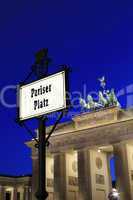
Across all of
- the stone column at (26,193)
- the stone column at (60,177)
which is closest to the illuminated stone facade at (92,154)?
the stone column at (60,177)

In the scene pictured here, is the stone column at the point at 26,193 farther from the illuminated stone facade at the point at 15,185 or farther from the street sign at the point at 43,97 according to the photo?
the street sign at the point at 43,97

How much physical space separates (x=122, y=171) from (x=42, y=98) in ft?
113

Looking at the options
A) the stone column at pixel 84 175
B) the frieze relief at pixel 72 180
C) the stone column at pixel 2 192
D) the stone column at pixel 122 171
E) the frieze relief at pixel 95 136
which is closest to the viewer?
the stone column at pixel 122 171

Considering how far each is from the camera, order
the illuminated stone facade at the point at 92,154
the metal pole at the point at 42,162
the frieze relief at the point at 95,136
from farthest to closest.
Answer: the frieze relief at the point at 95,136 → the illuminated stone facade at the point at 92,154 → the metal pole at the point at 42,162

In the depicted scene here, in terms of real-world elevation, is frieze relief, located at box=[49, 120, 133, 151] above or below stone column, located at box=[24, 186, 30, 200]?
above

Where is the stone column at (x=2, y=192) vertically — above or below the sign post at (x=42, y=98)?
below

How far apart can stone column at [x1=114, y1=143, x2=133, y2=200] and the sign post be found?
33.3m

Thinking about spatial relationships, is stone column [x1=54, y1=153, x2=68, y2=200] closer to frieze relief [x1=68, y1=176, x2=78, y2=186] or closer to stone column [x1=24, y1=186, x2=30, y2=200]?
frieze relief [x1=68, y1=176, x2=78, y2=186]

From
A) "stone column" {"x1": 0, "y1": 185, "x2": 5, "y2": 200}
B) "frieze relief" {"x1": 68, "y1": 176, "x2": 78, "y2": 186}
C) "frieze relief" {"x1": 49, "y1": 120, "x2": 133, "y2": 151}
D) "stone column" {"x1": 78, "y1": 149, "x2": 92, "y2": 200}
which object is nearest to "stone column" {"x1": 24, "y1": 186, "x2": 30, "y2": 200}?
"stone column" {"x1": 0, "y1": 185, "x2": 5, "y2": 200}

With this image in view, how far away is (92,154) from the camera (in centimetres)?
4353

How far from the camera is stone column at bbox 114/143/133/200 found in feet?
124

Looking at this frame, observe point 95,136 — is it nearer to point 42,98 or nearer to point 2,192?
point 2,192

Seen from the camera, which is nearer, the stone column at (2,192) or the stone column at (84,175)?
the stone column at (84,175)

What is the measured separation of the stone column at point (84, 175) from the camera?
41062 millimetres
